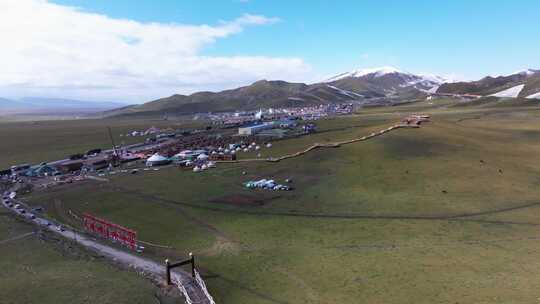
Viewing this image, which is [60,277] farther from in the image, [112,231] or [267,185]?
[267,185]

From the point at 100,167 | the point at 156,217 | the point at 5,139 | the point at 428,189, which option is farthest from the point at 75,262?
the point at 5,139

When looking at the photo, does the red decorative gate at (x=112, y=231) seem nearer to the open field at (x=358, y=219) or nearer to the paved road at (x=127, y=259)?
the paved road at (x=127, y=259)

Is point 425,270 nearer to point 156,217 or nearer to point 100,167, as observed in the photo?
point 156,217

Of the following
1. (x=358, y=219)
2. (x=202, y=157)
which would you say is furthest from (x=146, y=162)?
(x=358, y=219)

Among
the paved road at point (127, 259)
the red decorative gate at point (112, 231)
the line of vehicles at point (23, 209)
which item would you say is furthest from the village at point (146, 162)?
the paved road at point (127, 259)

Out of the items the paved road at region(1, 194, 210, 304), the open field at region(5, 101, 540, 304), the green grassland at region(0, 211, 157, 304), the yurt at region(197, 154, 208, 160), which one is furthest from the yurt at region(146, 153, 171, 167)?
the green grassland at region(0, 211, 157, 304)

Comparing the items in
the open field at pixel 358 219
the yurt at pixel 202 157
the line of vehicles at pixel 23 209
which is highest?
the yurt at pixel 202 157
